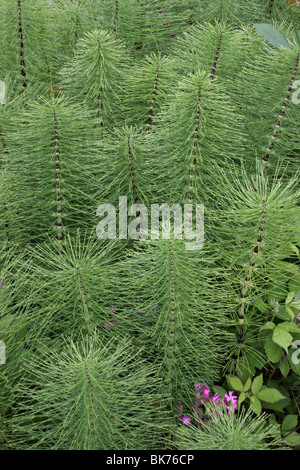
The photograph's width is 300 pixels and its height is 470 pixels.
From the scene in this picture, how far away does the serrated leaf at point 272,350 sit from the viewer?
5.54 feet

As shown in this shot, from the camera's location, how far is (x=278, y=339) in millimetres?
1582

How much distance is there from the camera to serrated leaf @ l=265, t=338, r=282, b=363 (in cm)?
169

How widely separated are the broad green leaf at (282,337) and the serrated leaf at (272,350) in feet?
0.39

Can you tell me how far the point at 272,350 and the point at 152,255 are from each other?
0.57 m

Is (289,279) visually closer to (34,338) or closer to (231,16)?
(34,338)

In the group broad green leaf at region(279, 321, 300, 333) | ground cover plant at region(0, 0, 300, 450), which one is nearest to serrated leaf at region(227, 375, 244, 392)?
ground cover plant at region(0, 0, 300, 450)

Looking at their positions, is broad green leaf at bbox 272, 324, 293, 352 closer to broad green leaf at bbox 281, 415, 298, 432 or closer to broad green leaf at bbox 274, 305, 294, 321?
broad green leaf at bbox 274, 305, 294, 321

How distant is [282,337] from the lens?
1.59 metres

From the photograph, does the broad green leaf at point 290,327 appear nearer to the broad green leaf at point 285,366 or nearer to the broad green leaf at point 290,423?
the broad green leaf at point 285,366

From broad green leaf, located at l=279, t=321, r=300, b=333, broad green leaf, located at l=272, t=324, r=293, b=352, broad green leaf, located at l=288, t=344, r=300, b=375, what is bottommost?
broad green leaf, located at l=288, t=344, r=300, b=375

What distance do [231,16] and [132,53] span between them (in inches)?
26.8

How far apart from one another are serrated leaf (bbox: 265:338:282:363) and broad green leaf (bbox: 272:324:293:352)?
12 centimetres

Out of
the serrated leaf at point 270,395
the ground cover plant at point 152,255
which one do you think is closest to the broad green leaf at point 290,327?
the ground cover plant at point 152,255
